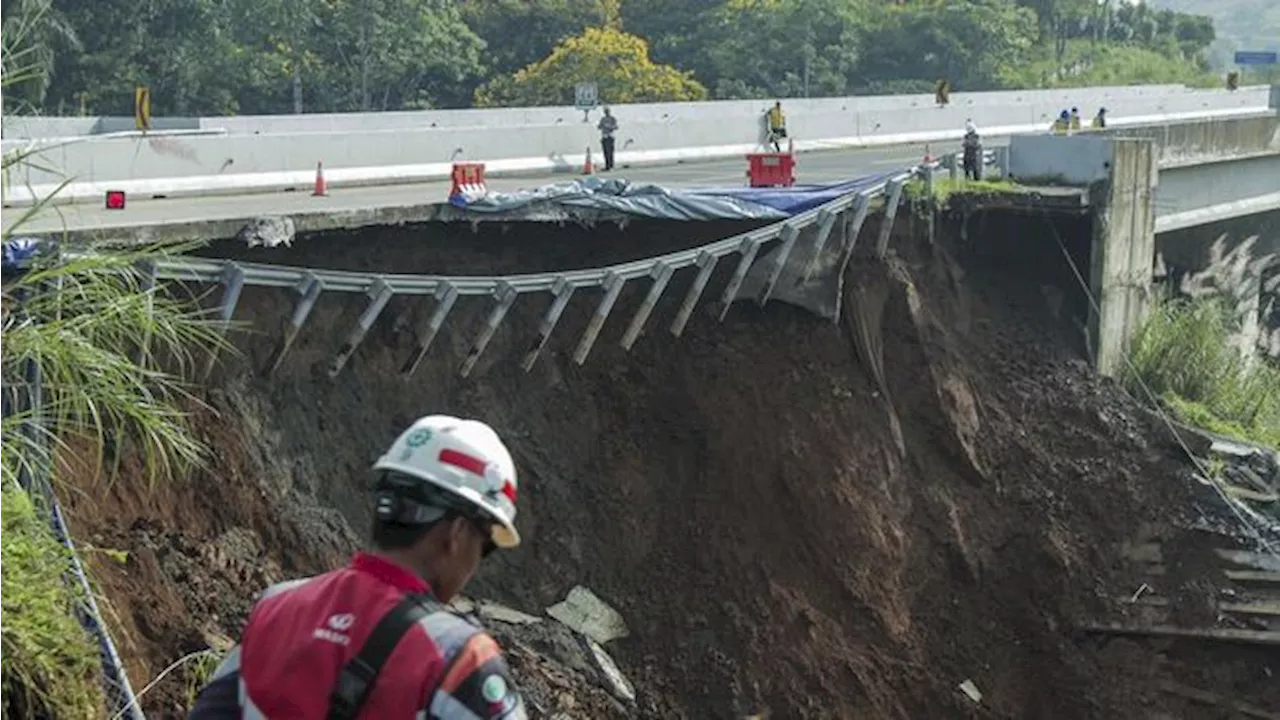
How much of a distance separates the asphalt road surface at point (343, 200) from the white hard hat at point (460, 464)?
6.10m

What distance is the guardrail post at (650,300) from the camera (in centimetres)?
1592

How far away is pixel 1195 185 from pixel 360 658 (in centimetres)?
2376

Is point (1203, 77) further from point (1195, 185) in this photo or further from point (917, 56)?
point (1195, 185)

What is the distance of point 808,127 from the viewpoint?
34625 mm

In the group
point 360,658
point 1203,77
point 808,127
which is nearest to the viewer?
point 360,658

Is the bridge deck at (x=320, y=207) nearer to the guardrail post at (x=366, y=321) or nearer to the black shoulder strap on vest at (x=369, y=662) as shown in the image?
the guardrail post at (x=366, y=321)

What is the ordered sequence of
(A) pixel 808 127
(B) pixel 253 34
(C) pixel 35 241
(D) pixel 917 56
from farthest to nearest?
1. (D) pixel 917 56
2. (B) pixel 253 34
3. (A) pixel 808 127
4. (C) pixel 35 241

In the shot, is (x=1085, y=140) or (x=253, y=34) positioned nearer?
(x=1085, y=140)

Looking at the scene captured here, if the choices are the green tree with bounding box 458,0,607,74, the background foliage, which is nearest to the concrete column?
the background foliage

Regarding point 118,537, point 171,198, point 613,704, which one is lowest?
point 613,704

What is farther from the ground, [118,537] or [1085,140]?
[1085,140]

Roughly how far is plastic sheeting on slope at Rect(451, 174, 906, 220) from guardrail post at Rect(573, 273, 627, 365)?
2.94ft

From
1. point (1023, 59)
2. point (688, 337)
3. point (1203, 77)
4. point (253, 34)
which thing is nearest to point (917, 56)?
point (1023, 59)

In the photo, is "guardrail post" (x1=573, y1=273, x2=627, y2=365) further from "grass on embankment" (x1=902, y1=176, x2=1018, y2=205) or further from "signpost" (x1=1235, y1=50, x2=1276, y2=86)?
"signpost" (x1=1235, y1=50, x2=1276, y2=86)
